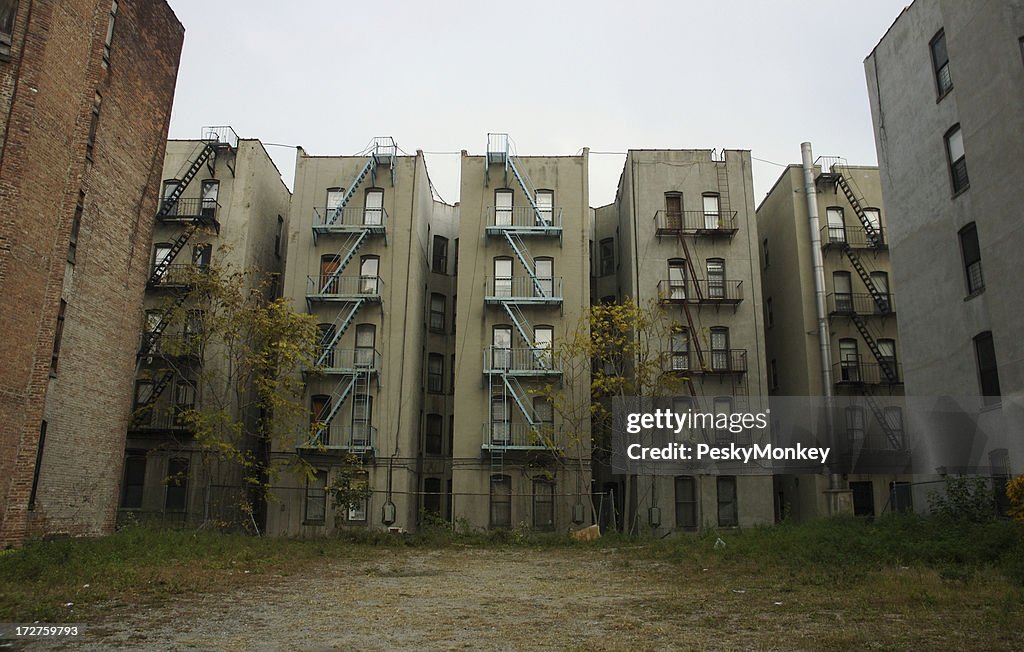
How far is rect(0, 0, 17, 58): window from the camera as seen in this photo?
19438 mm

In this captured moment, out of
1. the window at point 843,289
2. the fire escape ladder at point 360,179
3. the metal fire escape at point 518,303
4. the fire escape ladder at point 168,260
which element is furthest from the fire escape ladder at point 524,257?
the window at point 843,289

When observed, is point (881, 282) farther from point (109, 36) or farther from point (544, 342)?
point (109, 36)

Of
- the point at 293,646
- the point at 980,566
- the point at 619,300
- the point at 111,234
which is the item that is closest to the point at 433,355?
the point at 619,300

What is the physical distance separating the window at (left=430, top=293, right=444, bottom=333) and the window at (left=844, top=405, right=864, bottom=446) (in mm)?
18741

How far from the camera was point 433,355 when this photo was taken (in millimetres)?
37656

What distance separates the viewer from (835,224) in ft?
122

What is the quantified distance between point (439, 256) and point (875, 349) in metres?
20.8

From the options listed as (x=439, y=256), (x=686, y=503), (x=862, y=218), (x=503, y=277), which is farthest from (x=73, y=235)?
(x=862, y=218)

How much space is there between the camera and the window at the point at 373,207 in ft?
116

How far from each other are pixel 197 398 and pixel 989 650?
1175 inches

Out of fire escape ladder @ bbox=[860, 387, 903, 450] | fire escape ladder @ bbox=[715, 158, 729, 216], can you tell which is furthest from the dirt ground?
fire escape ladder @ bbox=[715, 158, 729, 216]

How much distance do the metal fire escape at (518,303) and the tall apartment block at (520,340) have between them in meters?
0.05

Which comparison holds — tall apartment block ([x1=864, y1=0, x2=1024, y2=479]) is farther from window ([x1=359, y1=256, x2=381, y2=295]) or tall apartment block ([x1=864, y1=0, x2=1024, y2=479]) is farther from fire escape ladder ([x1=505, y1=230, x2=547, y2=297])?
window ([x1=359, y1=256, x2=381, y2=295])

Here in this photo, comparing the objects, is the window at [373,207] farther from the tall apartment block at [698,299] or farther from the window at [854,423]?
the window at [854,423]
